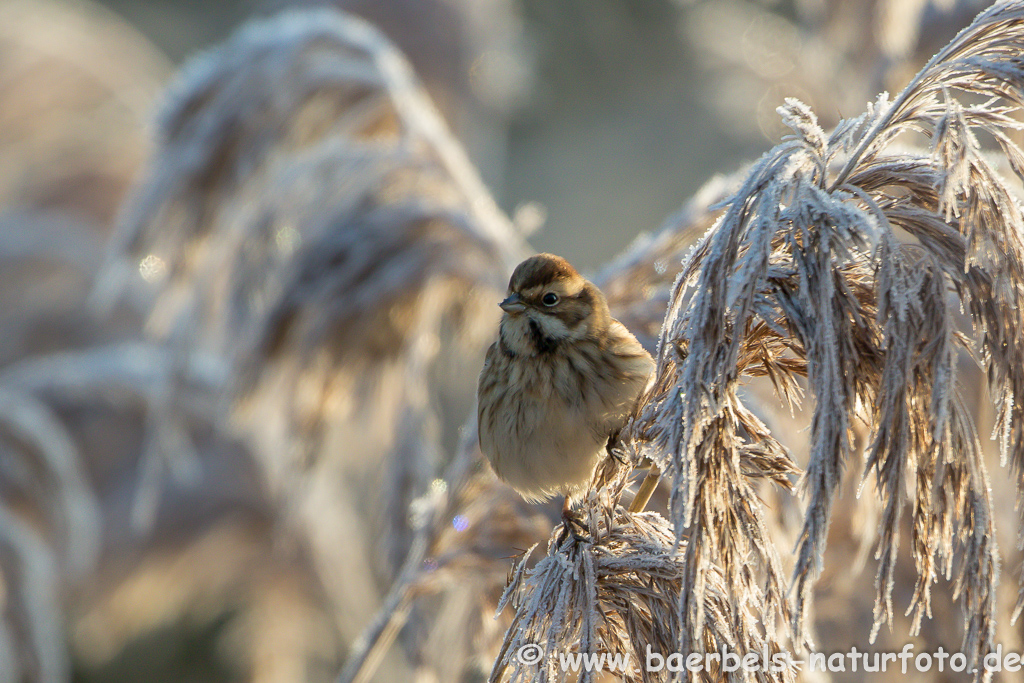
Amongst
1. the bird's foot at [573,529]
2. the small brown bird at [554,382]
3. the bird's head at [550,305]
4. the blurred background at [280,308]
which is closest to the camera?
the bird's foot at [573,529]

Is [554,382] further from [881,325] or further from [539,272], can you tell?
[881,325]

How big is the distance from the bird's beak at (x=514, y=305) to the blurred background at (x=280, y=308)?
26 centimetres

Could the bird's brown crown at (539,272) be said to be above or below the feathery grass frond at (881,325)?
above

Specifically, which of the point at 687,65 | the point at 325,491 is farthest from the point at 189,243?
the point at 687,65

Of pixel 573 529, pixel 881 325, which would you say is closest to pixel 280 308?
pixel 573 529

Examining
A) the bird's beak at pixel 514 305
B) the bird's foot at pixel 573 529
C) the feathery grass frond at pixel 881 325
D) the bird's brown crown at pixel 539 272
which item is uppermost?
the bird's brown crown at pixel 539 272

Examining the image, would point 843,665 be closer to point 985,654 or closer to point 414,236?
point 985,654

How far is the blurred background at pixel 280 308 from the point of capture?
2.04m

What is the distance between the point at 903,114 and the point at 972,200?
173 millimetres

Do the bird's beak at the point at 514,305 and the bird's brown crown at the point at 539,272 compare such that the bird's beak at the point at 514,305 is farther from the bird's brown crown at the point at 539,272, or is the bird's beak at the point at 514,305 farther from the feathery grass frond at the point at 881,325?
the feathery grass frond at the point at 881,325

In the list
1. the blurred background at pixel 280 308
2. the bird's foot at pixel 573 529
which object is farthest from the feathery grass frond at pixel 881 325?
the blurred background at pixel 280 308

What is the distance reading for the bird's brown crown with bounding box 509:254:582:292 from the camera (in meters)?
1.59

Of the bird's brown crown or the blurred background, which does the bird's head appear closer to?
the bird's brown crown

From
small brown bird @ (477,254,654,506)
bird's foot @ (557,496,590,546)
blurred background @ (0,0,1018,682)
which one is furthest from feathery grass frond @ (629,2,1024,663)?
blurred background @ (0,0,1018,682)
